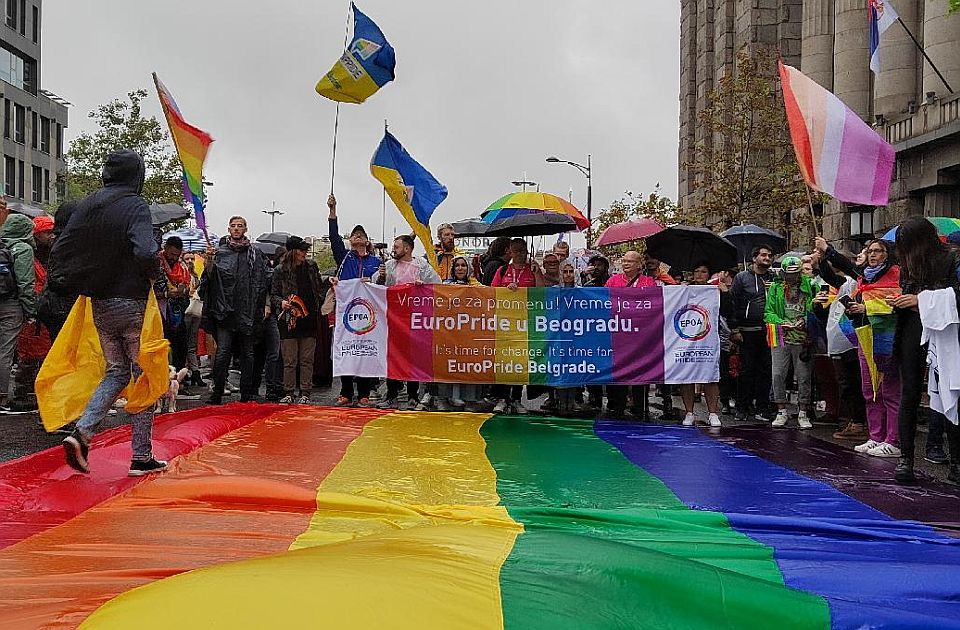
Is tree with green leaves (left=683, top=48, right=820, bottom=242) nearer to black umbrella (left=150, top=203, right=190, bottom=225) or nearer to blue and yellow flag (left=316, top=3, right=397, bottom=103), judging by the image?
black umbrella (left=150, top=203, right=190, bottom=225)

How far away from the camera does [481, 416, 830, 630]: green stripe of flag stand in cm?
314

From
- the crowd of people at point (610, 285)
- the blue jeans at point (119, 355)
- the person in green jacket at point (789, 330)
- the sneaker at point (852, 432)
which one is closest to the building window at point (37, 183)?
the crowd of people at point (610, 285)

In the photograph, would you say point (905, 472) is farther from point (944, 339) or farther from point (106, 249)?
point (106, 249)

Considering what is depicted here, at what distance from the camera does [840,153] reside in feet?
29.2

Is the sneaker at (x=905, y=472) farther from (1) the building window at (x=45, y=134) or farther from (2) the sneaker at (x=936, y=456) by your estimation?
(1) the building window at (x=45, y=134)

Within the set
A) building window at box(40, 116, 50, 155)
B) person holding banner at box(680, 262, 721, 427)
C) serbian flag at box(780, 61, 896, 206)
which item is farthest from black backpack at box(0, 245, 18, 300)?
building window at box(40, 116, 50, 155)

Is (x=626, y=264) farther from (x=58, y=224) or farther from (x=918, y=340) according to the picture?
(x=58, y=224)

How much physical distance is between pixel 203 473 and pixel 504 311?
556 cm

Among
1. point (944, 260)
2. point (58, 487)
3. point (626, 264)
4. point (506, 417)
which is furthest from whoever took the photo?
point (626, 264)

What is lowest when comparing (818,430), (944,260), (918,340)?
(818,430)

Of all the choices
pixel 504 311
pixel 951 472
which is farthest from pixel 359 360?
pixel 951 472

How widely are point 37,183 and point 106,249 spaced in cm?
7398

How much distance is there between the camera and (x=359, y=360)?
11.7 metres

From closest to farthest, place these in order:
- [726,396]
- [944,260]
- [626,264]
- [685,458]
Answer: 1. [944,260]
2. [685,458]
3. [626,264]
4. [726,396]
